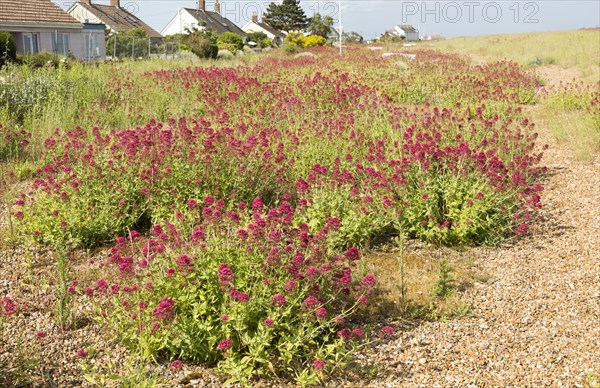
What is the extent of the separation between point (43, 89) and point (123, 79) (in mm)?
3109

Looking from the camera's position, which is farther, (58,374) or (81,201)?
(81,201)

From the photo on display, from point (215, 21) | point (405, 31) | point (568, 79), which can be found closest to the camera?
point (568, 79)

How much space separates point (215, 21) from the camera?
69.3 meters

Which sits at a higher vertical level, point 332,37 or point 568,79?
point 332,37

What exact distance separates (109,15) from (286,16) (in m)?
30.9

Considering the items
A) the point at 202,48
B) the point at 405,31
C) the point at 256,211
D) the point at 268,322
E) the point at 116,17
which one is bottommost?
the point at 268,322

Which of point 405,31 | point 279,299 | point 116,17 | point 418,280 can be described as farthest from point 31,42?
point 405,31

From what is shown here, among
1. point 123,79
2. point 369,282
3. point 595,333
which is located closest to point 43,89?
point 123,79

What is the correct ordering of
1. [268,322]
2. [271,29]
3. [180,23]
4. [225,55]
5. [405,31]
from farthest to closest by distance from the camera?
1. [405,31]
2. [271,29]
3. [180,23]
4. [225,55]
5. [268,322]

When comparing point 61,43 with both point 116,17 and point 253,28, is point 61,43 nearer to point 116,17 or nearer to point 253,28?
point 116,17

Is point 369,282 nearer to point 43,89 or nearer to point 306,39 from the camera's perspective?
point 43,89

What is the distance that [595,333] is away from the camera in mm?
4195

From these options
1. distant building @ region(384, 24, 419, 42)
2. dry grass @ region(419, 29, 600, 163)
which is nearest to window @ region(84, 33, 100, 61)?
dry grass @ region(419, 29, 600, 163)

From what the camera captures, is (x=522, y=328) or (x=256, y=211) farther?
(x=256, y=211)
